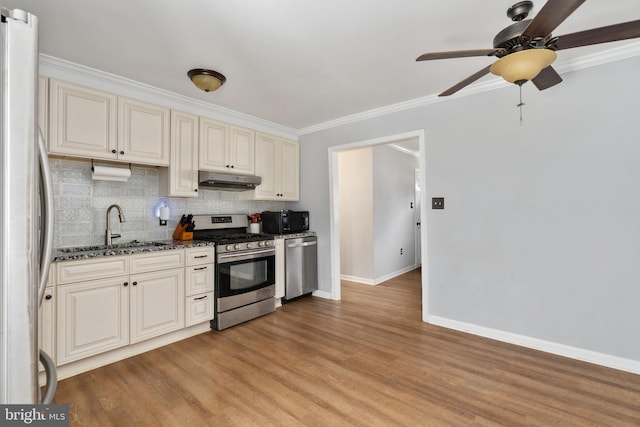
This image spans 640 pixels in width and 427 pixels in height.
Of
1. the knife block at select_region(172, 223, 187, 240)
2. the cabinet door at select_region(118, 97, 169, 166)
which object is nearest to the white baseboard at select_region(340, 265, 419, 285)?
the knife block at select_region(172, 223, 187, 240)

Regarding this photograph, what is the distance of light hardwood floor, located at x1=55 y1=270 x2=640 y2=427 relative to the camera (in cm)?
183

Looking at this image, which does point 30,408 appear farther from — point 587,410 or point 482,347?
point 482,347

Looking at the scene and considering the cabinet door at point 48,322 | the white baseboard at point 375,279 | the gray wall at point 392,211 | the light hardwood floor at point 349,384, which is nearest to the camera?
the light hardwood floor at point 349,384

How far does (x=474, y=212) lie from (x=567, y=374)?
1492mm

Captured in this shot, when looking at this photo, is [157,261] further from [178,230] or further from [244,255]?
[244,255]

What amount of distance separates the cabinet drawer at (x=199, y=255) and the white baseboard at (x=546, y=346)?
2.49 meters

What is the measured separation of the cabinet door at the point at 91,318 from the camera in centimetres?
223

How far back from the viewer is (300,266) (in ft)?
13.7

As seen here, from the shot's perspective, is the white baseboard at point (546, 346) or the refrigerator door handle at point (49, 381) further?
the white baseboard at point (546, 346)

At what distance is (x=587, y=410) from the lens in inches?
74.0

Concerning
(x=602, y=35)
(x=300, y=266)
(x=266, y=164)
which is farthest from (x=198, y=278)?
(x=602, y=35)

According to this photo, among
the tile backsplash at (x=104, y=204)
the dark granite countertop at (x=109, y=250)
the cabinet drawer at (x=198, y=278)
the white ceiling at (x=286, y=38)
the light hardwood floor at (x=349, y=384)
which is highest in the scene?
the white ceiling at (x=286, y=38)

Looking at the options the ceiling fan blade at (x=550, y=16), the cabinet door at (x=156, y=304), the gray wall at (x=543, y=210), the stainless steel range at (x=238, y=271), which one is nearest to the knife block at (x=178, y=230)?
the stainless steel range at (x=238, y=271)

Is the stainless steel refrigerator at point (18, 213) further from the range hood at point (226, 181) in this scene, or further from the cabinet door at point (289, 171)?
the cabinet door at point (289, 171)
